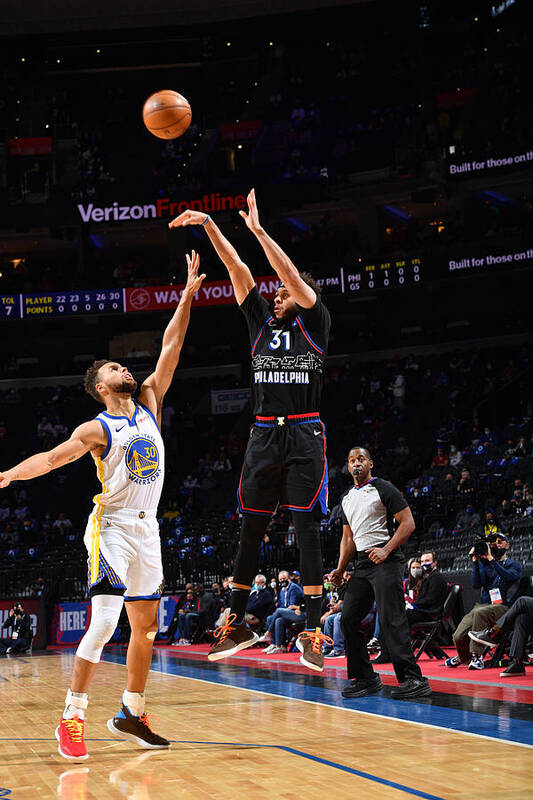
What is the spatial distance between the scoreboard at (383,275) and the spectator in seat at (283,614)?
542 inches

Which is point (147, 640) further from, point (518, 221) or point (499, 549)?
point (518, 221)

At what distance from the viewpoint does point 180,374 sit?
110ft

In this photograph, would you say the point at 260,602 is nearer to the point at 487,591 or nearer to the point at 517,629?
the point at 487,591

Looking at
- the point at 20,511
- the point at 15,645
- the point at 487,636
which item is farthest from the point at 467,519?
the point at 20,511

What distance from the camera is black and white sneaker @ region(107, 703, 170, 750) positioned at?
621 cm

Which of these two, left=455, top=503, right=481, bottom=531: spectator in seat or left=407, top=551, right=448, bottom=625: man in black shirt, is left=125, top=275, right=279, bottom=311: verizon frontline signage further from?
left=407, top=551, right=448, bottom=625: man in black shirt

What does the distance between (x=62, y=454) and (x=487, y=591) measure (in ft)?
24.0

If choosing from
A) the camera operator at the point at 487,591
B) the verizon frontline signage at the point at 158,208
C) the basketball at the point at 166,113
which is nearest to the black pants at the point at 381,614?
→ the camera operator at the point at 487,591

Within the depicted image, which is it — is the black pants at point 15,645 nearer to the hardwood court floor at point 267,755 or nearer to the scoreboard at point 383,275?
the hardwood court floor at point 267,755

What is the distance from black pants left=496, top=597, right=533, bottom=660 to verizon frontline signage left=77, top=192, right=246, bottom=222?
67.6 feet

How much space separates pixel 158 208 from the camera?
2964 cm

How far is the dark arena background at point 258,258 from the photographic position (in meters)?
20.8

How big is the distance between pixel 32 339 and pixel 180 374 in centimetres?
598

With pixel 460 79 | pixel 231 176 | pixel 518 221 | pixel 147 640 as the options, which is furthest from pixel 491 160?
pixel 147 640
